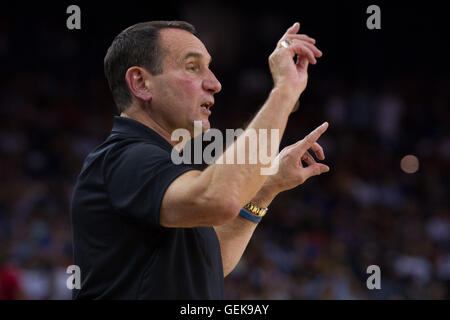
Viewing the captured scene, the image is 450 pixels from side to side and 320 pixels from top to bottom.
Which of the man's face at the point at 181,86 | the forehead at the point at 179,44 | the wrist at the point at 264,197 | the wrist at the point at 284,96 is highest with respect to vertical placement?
the forehead at the point at 179,44

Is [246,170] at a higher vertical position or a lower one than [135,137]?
lower

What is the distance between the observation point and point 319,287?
6.01m

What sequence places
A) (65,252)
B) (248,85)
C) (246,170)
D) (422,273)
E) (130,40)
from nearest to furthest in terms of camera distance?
(246,170)
(130,40)
(65,252)
(422,273)
(248,85)

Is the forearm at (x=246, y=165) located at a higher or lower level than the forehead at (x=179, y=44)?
lower

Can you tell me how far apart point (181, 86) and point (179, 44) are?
0.42ft

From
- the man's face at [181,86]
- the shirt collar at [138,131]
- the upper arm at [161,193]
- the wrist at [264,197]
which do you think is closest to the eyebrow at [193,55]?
the man's face at [181,86]

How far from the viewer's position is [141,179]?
1.37 meters

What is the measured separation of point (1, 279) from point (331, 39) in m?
6.68

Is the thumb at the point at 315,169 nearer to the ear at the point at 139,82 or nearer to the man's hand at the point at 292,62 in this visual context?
the man's hand at the point at 292,62

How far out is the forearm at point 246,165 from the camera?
133cm

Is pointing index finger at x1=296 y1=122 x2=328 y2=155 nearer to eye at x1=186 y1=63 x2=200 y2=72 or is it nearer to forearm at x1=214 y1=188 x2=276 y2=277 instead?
forearm at x1=214 y1=188 x2=276 y2=277

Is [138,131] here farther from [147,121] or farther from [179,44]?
[179,44]

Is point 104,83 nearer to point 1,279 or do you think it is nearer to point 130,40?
point 1,279

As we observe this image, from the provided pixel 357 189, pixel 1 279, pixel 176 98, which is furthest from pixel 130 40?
pixel 357 189
